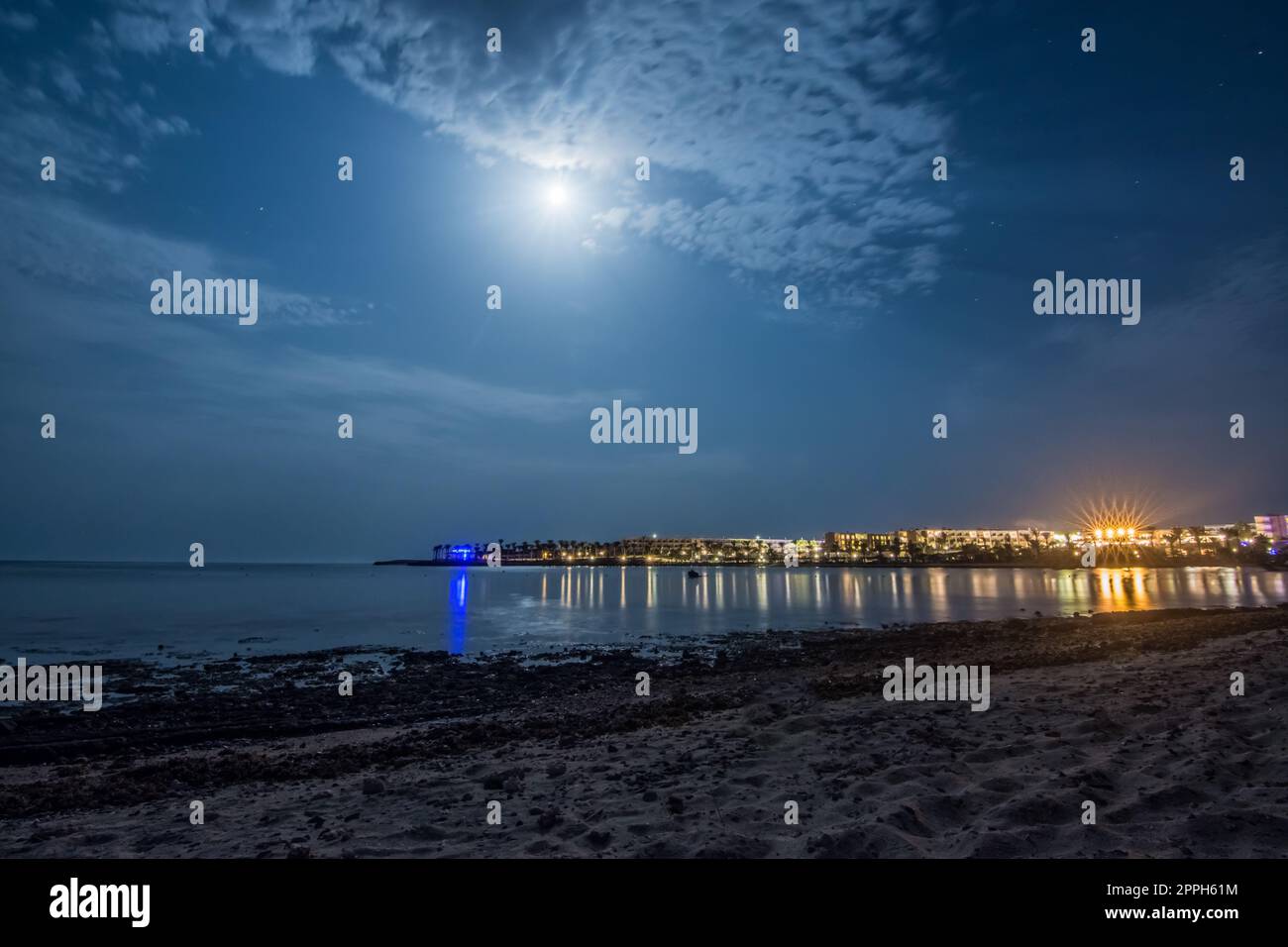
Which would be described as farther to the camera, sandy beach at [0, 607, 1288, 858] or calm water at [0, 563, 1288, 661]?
calm water at [0, 563, 1288, 661]

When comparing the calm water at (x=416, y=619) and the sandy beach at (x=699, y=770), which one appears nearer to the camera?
the sandy beach at (x=699, y=770)

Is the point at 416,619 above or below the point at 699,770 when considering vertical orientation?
below

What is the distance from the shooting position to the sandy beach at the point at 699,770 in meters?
6.80

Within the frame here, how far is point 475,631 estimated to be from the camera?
44.9 metres

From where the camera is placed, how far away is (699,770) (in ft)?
31.2

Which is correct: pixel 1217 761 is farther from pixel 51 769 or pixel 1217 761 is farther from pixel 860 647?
pixel 860 647

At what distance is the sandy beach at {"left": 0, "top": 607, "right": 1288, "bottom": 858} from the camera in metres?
6.80

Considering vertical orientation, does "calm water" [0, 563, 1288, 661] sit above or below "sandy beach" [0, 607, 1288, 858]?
below

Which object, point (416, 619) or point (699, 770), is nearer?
point (699, 770)

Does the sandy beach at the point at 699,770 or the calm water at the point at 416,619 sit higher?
the sandy beach at the point at 699,770
